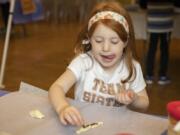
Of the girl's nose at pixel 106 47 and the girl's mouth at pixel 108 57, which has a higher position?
the girl's nose at pixel 106 47

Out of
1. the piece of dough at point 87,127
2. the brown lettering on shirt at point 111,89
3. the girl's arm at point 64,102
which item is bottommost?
the brown lettering on shirt at point 111,89

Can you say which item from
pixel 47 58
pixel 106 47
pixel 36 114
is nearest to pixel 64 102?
pixel 36 114

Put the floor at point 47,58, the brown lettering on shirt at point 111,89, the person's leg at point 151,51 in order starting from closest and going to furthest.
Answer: the brown lettering on shirt at point 111,89 < the floor at point 47,58 < the person's leg at point 151,51

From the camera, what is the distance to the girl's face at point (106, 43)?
1.16m

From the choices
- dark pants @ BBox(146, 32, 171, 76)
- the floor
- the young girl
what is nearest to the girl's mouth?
the young girl

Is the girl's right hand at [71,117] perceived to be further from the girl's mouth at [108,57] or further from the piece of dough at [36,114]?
the girl's mouth at [108,57]

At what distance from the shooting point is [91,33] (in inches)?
48.0

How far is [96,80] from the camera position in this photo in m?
1.32

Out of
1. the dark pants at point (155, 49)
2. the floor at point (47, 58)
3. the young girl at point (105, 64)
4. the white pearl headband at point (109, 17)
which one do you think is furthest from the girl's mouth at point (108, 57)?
the dark pants at point (155, 49)

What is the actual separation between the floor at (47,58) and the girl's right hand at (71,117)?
1.68m

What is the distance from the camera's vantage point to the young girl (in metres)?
1.17

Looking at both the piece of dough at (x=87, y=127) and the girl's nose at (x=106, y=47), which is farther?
the girl's nose at (x=106, y=47)

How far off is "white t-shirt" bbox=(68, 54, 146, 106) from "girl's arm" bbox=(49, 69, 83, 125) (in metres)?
0.06

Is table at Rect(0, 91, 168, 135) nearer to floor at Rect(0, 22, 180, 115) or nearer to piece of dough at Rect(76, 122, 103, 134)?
piece of dough at Rect(76, 122, 103, 134)
